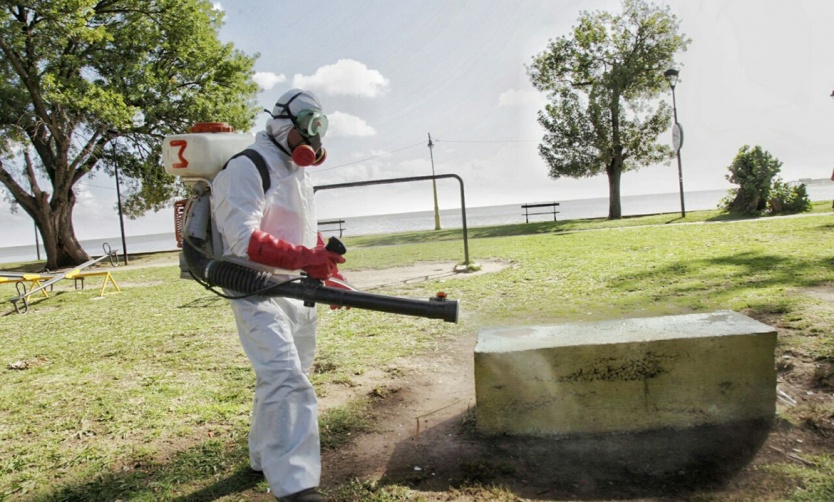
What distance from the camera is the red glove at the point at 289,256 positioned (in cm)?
244

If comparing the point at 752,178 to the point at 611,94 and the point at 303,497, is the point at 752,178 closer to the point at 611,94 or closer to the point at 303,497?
the point at 611,94

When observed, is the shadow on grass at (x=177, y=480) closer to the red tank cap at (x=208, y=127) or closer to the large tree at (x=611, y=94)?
the red tank cap at (x=208, y=127)

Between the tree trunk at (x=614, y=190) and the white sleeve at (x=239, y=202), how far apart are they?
2505 centimetres

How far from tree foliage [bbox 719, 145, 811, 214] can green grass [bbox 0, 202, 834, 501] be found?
25.3 ft

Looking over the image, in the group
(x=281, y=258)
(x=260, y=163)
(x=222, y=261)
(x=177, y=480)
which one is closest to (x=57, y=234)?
(x=177, y=480)

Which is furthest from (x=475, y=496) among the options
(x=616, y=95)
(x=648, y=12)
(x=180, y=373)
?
(x=648, y=12)

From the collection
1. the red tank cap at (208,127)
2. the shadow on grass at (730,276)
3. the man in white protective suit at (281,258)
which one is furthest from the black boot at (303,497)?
the shadow on grass at (730,276)

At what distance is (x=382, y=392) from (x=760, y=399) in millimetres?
2352

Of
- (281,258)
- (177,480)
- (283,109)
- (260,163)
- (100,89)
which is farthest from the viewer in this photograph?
(100,89)

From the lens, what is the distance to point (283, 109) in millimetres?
2781

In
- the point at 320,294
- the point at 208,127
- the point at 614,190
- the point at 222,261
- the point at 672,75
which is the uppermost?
the point at 672,75

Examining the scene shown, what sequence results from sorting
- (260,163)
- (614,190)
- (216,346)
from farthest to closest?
(614,190) → (216,346) → (260,163)

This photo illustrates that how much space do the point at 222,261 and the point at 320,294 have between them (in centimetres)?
51

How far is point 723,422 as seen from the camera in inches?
119
